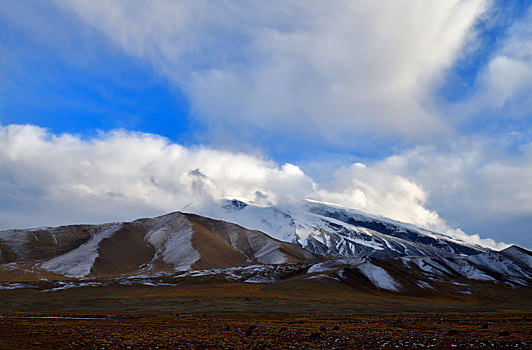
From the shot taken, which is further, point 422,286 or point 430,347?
point 422,286

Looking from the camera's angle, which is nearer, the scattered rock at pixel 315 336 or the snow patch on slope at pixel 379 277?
the scattered rock at pixel 315 336

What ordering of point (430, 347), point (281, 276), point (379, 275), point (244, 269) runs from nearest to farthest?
point (430, 347)
point (379, 275)
point (281, 276)
point (244, 269)

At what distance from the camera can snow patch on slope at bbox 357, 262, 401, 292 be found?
5233 inches

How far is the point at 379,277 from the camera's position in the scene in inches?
5507

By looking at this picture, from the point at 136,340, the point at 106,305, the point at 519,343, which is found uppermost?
the point at 519,343

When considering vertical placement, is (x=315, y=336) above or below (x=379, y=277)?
below

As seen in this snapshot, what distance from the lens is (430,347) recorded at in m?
24.2

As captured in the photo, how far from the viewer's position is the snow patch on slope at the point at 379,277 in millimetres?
132925

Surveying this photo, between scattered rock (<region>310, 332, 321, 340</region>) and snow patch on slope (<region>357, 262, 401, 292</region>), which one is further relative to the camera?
snow patch on slope (<region>357, 262, 401, 292</region>)

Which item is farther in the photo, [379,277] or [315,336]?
[379,277]

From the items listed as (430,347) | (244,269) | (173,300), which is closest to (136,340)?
(430,347)

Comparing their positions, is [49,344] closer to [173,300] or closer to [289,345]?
[289,345]

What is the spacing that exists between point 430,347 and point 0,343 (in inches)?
1148

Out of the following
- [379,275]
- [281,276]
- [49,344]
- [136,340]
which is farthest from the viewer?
[281,276]
